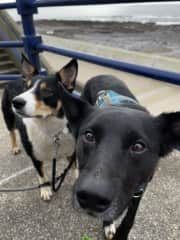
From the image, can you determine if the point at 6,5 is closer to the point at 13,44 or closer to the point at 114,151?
the point at 13,44

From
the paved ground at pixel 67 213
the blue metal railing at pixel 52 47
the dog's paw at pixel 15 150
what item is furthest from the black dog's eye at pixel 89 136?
the dog's paw at pixel 15 150

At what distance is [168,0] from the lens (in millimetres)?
2090

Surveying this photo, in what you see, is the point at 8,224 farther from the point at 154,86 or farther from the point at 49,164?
the point at 154,86

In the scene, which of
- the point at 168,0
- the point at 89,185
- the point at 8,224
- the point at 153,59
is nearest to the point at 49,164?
the point at 8,224

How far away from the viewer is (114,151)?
1290 millimetres

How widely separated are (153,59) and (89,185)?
8109mm

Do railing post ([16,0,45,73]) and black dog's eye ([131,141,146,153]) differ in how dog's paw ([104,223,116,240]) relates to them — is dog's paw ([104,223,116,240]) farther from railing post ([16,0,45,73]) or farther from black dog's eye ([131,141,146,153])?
railing post ([16,0,45,73])

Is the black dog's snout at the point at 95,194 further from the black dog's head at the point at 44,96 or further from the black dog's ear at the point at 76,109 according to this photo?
the black dog's head at the point at 44,96

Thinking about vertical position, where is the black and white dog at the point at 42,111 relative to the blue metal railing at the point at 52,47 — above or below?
below

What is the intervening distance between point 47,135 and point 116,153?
160cm

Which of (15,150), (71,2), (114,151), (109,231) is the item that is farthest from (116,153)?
(15,150)

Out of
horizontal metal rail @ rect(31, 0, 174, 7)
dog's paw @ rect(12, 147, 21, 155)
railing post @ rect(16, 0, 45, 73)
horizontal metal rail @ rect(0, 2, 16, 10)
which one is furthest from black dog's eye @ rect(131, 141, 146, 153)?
horizontal metal rail @ rect(0, 2, 16, 10)

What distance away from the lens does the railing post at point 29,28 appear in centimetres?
364

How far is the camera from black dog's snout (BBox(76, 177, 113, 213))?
118 cm
